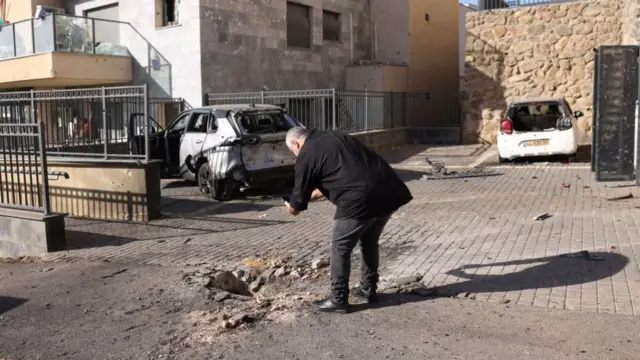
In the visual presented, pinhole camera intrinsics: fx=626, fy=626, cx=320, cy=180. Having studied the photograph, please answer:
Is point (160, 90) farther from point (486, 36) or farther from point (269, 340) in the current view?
point (269, 340)

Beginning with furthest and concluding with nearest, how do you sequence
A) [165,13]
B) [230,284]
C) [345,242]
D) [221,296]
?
[165,13]
[230,284]
[221,296]
[345,242]

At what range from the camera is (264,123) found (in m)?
11.9

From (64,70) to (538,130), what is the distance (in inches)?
516

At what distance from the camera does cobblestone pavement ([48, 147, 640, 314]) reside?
230 inches

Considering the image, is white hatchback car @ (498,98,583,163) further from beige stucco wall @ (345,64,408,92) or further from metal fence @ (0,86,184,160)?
metal fence @ (0,86,184,160)

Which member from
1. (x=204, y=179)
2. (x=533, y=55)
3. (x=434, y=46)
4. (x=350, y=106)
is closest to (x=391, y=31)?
(x=434, y=46)

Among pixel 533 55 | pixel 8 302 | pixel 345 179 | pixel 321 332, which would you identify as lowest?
pixel 8 302

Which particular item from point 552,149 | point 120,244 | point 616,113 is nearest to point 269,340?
point 120,244

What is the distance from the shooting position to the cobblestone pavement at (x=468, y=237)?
19.2 feet

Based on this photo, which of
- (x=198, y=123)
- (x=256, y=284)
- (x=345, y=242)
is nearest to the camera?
(x=345, y=242)

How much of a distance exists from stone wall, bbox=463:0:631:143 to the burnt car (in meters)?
10.9

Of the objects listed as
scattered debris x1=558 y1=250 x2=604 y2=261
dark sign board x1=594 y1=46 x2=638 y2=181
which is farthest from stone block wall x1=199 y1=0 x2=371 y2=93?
scattered debris x1=558 y1=250 x2=604 y2=261

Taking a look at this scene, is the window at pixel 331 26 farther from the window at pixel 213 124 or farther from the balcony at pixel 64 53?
the window at pixel 213 124

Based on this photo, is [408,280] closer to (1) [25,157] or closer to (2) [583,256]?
(2) [583,256]
